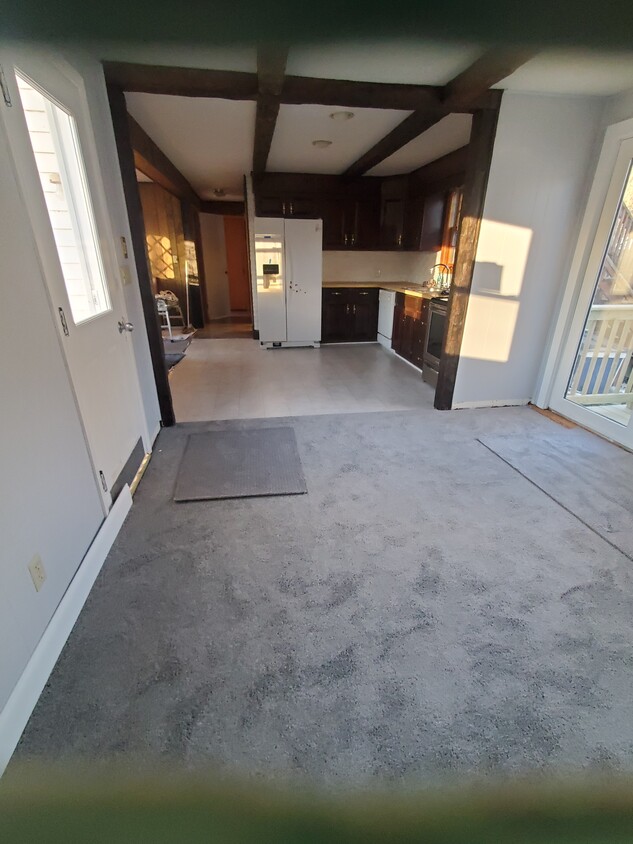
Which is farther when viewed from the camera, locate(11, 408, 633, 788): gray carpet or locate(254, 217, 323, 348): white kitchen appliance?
locate(254, 217, 323, 348): white kitchen appliance

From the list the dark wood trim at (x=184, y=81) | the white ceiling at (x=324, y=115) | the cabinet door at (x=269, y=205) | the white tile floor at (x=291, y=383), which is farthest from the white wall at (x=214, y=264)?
the dark wood trim at (x=184, y=81)

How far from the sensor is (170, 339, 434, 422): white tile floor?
364 centimetres

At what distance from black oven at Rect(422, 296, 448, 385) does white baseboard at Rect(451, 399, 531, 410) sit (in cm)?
46

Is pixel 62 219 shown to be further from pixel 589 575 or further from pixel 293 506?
pixel 589 575

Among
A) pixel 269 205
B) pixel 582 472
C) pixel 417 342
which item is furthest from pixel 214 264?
pixel 582 472

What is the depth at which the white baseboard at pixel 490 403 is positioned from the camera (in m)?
3.59

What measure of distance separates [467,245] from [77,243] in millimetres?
2632

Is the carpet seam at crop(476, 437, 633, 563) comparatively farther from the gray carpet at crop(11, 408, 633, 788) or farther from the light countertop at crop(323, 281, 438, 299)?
the light countertop at crop(323, 281, 438, 299)

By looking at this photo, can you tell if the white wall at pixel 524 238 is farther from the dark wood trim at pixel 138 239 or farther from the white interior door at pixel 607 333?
the dark wood trim at pixel 138 239

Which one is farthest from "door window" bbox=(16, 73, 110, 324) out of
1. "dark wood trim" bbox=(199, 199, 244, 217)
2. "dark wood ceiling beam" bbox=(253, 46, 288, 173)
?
"dark wood trim" bbox=(199, 199, 244, 217)

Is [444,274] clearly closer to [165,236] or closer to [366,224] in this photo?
[366,224]

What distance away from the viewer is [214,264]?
326 inches

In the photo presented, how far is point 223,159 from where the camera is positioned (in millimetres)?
4801

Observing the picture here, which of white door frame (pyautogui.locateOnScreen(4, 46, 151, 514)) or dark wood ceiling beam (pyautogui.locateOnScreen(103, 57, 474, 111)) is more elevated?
dark wood ceiling beam (pyautogui.locateOnScreen(103, 57, 474, 111))
